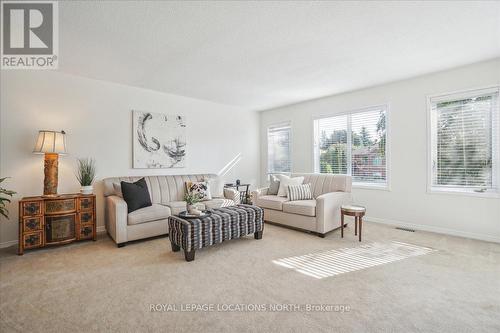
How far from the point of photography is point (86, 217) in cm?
346

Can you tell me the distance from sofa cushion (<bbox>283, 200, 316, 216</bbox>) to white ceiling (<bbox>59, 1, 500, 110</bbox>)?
6.83 feet

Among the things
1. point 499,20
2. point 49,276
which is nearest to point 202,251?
point 49,276

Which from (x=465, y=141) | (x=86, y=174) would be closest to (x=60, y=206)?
(x=86, y=174)

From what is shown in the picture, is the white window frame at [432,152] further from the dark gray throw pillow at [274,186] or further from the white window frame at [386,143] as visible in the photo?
the dark gray throw pillow at [274,186]

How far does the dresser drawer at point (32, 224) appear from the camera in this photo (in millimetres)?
3033

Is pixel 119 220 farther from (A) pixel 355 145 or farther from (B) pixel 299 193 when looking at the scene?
(A) pixel 355 145

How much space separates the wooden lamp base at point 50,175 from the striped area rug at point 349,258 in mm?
3227

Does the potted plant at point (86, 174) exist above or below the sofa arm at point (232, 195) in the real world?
above

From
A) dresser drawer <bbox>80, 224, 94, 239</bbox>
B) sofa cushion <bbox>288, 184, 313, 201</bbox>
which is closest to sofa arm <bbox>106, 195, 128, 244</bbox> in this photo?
dresser drawer <bbox>80, 224, 94, 239</bbox>

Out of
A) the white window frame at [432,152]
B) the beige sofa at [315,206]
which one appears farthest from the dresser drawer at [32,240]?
the white window frame at [432,152]

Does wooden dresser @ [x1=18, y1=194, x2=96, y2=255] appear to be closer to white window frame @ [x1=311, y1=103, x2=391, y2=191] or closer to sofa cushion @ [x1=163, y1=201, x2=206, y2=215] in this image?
sofa cushion @ [x1=163, y1=201, x2=206, y2=215]

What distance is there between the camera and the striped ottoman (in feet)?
→ 9.13

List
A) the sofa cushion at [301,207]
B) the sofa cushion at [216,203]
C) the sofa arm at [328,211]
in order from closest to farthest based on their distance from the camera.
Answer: the sofa arm at [328,211] < the sofa cushion at [301,207] < the sofa cushion at [216,203]

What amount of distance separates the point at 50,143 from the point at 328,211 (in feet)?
13.4
